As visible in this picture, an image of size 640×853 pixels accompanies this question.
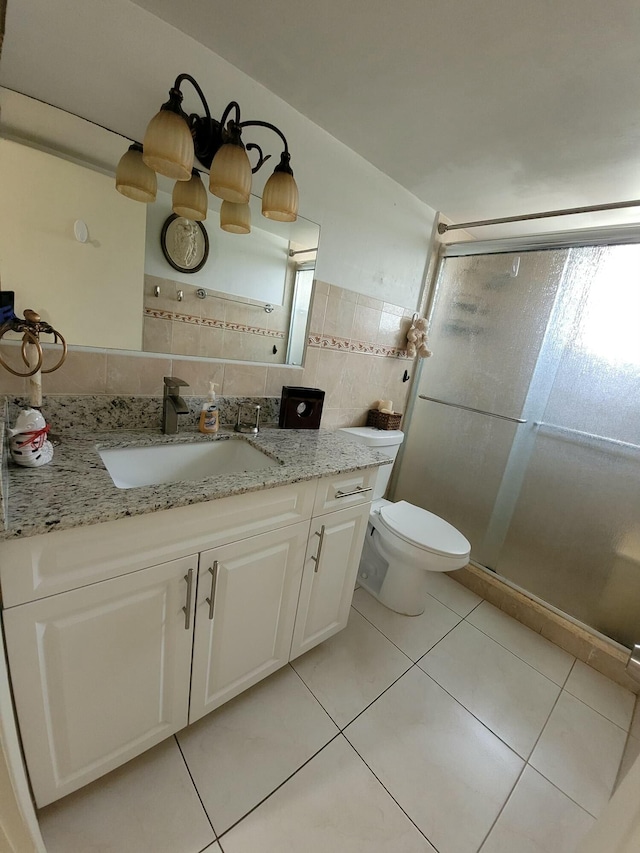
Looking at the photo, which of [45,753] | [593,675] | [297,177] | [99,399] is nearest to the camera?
Answer: [45,753]

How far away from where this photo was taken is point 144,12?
0.92 metres

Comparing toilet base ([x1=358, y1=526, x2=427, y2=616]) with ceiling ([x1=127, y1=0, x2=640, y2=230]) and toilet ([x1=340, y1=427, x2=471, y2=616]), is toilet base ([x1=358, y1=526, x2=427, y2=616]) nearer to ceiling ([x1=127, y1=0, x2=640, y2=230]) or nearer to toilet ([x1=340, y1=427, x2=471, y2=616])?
toilet ([x1=340, y1=427, x2=471, y2=616])

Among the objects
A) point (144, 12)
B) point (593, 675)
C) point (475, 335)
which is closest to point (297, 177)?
point (144, 12)

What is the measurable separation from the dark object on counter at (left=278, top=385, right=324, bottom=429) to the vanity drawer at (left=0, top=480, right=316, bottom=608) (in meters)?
0.49

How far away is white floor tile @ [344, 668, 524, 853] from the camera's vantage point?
938mm

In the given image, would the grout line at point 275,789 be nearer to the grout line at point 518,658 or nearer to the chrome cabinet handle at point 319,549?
the chrome cabinet handle at point 319,549

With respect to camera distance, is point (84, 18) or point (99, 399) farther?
point (99, 399)

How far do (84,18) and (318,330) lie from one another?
1.11m

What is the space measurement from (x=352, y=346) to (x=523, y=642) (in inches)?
66.9

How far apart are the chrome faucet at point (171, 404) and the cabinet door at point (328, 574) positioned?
0.58m

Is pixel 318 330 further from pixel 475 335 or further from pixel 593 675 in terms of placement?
pixel 593 675

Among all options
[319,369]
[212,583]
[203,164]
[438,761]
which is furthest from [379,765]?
[203,164]

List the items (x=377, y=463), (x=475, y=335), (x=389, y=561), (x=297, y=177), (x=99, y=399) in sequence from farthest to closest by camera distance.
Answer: (x=475, y=335) → (x=389, y=561) → (x=297, y=177) → (x=377, y=463) → (x=99, y=399)

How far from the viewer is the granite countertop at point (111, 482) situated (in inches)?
24.5
